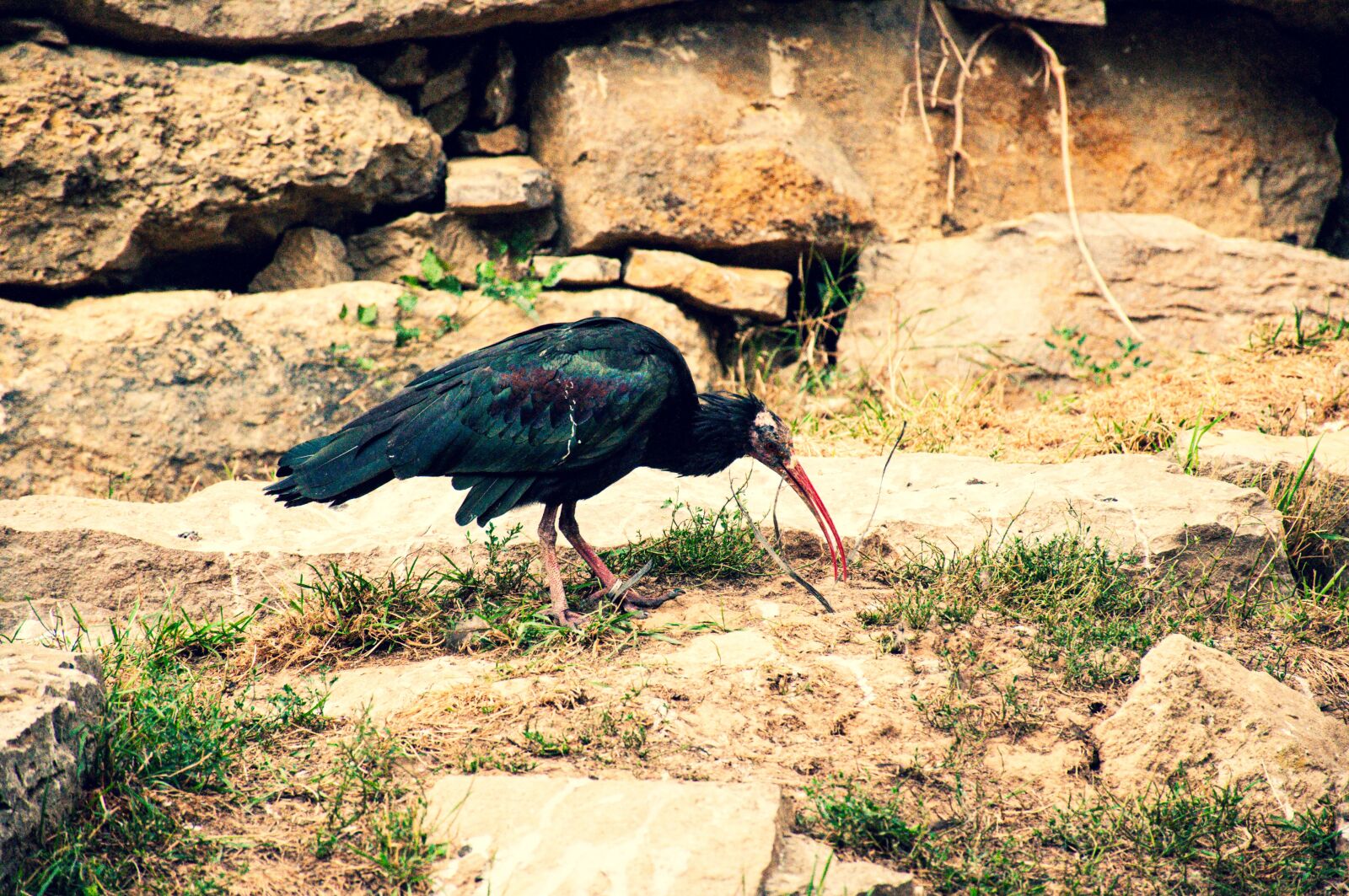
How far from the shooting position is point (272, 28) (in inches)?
245

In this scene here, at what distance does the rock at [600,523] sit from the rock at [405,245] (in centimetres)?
167

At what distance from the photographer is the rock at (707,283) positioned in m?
7.03

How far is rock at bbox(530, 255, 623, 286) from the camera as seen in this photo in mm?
6898

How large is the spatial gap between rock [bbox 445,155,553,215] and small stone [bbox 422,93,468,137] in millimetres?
296

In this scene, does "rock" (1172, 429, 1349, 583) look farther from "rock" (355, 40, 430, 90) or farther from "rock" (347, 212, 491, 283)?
"rock" (355, 40, 430, 90)

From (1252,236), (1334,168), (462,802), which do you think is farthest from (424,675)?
(1334,168)

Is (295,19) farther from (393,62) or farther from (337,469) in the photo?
(337,469)

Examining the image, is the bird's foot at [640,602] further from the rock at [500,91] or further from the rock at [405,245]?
the rock at [500,91]

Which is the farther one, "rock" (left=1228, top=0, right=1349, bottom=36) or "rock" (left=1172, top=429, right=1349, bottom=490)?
"rock" (left=1228, top=0, right=1349, bottom=36)

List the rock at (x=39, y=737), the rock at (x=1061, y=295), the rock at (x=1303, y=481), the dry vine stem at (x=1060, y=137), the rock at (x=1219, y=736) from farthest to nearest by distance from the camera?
the dry vine stem at (x=1060, y=137) < the rock at (x=1061, y=295) < the rock at (x=1303, y=481) < the rock at (x=1219, y=736) < the rock at (x=39, y=737)

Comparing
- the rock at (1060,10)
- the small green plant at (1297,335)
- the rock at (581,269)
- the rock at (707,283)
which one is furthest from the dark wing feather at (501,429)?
the rock at (1060,10)

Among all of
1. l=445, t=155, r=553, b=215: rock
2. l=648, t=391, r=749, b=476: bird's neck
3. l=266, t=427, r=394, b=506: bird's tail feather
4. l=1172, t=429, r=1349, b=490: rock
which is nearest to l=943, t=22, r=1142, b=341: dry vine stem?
l=1172, t=429, r=1349, b=490: rock

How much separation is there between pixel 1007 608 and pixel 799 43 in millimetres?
4307

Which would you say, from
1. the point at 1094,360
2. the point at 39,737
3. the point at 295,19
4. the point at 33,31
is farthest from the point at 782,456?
the point at 33,31
